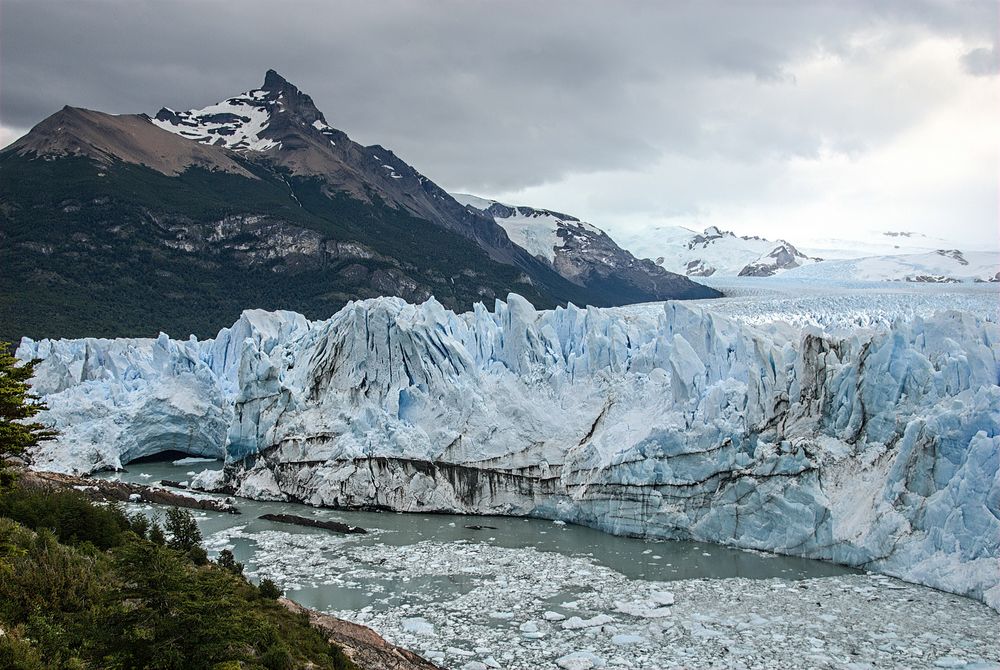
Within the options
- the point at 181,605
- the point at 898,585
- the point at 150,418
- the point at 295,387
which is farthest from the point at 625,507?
the point at 150,418

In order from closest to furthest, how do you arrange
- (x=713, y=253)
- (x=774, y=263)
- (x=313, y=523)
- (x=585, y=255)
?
1. (x=313, y=523)
2. (x=774, y=263)
3. (x=713, y=253)
4. (x=585, y=255)

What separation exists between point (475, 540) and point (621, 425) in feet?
19.7

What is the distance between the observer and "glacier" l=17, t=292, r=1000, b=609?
19.6 m

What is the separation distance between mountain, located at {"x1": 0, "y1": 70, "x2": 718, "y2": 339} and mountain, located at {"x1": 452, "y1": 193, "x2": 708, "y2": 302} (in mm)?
1088

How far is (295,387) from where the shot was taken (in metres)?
30.1

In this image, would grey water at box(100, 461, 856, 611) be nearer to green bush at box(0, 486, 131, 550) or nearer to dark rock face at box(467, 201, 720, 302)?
green bush at box(0, 486, 131, 550)

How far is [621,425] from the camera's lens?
25.9m

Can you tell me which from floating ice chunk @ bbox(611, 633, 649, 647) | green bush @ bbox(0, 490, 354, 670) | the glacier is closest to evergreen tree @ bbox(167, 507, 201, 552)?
green bush @ bbox(0, 490, 354, 670)

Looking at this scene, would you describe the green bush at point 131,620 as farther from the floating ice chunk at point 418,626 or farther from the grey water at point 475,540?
the grey water at point 475,540

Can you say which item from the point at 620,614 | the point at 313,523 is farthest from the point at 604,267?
the point at 620,614

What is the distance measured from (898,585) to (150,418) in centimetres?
2825

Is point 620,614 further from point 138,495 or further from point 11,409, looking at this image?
point 138,495

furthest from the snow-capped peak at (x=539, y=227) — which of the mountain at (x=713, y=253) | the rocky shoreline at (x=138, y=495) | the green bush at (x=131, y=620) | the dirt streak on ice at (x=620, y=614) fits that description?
the green bush at (x=131, y=620)

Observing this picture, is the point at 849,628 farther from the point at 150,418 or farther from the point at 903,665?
the point at 150,418
